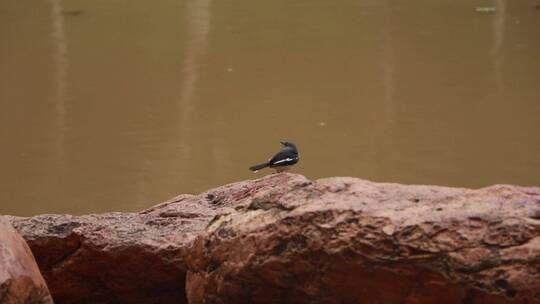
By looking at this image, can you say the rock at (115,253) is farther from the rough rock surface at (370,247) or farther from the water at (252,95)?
the water at (252,95)

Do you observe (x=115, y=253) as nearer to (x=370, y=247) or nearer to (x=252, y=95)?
(x=370, y=247)

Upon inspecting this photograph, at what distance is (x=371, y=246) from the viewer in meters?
1.88

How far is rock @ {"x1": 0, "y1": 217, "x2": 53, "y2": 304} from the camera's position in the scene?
1922mm

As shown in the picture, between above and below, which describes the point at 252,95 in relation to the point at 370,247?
below

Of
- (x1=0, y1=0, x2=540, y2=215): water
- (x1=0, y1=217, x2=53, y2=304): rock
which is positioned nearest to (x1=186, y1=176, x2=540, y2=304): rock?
(x1=0, y1=217, x2=53, y2=304): rock

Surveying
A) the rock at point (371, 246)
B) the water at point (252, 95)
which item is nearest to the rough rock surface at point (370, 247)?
the rock at point (371, 246)

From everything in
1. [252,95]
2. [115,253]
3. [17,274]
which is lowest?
[252,95]

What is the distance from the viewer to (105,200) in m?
5.33

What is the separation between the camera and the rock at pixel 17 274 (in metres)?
1.92

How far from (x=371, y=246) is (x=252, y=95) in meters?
5.14

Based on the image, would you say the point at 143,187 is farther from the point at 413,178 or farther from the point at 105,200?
the point at 413,178

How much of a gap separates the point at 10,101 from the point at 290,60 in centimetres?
218

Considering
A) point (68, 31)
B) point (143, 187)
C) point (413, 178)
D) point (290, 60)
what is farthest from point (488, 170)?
point (68, 31)

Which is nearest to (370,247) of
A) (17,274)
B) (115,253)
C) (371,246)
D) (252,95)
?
(371,246)
